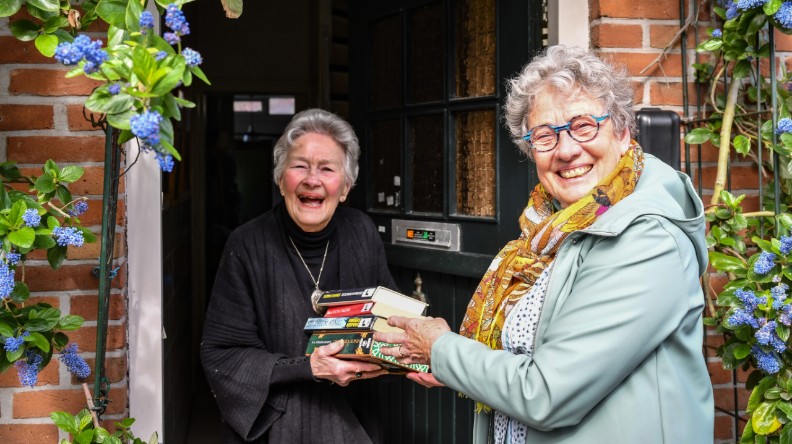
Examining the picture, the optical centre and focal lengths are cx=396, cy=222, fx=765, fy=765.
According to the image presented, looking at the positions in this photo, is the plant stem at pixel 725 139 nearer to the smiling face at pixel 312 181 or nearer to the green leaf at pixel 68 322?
the smiling face at pixel 312 181

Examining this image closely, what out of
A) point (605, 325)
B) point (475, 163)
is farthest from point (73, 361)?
point (475, 163)

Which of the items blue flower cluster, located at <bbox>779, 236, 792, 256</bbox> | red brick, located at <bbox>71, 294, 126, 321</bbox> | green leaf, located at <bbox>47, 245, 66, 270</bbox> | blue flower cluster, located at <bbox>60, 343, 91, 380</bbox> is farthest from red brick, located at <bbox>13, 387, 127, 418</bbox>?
blue flower cluster, located at <bbox>779, 236, 792, 256</bbox>

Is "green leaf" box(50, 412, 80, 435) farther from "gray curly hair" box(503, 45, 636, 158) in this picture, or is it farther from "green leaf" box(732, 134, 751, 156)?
"green leaf" box(732, 134, 751, 156)

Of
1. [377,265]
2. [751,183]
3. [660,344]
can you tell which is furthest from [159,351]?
[751,183]

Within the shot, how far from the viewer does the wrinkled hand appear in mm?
1692

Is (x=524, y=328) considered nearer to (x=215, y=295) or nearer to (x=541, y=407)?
(x=541, y=407)

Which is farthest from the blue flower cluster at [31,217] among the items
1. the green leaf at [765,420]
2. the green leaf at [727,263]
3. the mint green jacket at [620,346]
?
the green leaf at [765,420]

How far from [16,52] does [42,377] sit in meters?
0.89

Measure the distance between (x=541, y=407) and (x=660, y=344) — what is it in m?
0.26

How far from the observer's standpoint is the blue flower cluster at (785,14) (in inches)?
74.3

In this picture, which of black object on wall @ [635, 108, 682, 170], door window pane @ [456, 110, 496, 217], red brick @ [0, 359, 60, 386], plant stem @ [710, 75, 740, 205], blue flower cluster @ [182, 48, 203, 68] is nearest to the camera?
blue flower cluster @ [182, 48, 203, 68]

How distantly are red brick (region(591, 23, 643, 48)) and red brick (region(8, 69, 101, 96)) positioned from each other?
146 cm

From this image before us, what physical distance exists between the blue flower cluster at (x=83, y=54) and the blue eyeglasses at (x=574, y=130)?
950 mm

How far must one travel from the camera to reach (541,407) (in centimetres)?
144
